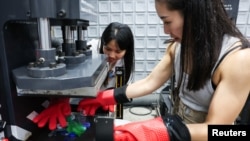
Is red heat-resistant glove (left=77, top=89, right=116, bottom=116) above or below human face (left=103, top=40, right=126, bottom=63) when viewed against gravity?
below

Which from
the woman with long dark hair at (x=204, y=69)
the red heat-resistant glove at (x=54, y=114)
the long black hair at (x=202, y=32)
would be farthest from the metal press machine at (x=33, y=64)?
the long black hair at (x=202, y=32)

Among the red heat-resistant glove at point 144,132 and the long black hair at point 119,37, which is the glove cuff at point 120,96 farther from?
the long black hair at point 119,37

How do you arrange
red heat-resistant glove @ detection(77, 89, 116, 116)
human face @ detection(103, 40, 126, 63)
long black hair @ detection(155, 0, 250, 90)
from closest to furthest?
long black hair @ detection(155, 0, 250, 90), red heat-resistant glove @ detection(77, 89, 116, 116), human face @ detection(103, 40, 126, 63)

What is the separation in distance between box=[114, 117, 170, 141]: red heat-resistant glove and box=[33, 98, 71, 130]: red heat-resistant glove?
0.21 metres

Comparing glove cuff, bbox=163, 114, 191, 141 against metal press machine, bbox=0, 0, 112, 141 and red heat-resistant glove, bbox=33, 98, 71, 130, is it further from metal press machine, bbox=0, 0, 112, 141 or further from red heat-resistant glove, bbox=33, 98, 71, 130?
red heat-resistant glove, bbox=33, 98, 71, 130

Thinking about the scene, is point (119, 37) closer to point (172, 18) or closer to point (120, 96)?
point (120, 96)

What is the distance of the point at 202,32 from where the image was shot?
54cm

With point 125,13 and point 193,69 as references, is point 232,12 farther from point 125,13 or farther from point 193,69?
point 193,69

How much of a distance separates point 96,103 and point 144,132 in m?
0.33

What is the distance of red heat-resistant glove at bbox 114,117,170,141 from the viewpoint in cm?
44

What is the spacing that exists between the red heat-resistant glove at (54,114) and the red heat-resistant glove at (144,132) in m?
0.21

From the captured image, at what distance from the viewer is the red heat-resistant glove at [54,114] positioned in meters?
0.56

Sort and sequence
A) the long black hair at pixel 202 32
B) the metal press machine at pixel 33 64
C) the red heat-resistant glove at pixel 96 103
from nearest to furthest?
the metal press machine at pixel 33 64, the long black hair at pixel 202 32, the red heat-resistant glove at pixel 96 103

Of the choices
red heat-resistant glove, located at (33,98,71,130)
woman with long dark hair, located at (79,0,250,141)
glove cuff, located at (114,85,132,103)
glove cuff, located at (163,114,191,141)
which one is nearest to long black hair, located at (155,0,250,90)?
woman with long dark hair, located at (79,0,250,141)
